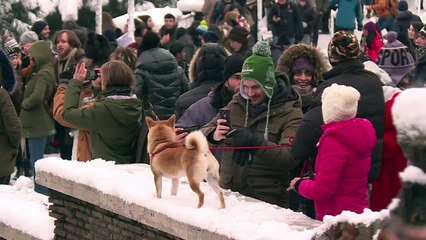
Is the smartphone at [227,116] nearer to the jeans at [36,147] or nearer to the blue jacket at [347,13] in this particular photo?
the jeans at [36,147]

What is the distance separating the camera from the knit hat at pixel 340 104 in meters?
6.12

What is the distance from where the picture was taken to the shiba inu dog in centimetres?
657

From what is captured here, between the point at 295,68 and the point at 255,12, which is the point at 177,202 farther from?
the point at 255,12

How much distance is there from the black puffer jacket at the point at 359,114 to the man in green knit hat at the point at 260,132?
0.99 feet

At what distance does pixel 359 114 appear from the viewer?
6660mm

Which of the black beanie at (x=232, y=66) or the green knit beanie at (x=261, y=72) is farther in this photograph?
the black beanie at (x=232, y=66)

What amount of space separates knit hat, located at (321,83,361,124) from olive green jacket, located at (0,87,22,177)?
4819mm

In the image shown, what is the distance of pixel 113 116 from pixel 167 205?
1.82 m

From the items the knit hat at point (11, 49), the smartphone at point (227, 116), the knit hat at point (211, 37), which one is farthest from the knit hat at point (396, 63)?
the knit hat at point (211, 37)

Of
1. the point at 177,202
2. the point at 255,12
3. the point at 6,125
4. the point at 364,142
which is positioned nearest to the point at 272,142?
the point at 177,202

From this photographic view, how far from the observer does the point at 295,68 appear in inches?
335

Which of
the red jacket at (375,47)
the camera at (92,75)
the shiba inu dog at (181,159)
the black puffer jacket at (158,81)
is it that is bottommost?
the red jacket at (375,47)

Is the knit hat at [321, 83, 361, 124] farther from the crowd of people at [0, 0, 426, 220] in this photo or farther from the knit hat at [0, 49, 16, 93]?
the knit hat at [0, 49, 16, 93]

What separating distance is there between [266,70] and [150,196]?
46.0 inches
